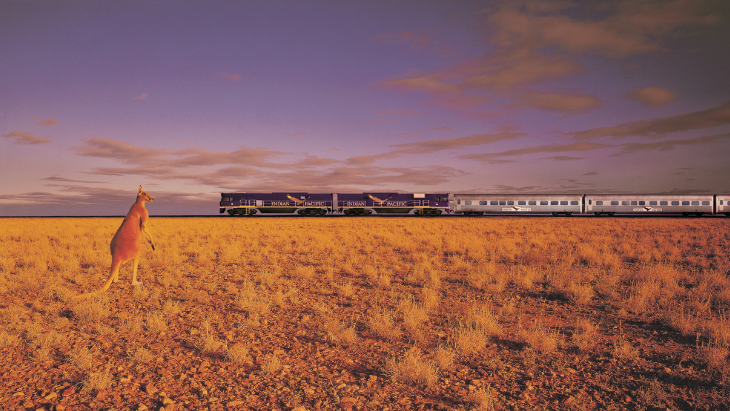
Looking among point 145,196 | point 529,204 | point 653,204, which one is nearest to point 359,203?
point 529,204

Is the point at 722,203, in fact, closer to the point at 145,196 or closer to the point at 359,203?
the point at 359,203

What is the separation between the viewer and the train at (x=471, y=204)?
159 ft

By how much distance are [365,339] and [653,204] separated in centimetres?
5636

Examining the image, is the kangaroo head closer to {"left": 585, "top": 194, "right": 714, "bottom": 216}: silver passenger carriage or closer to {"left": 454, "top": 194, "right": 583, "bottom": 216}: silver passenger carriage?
{"left": 454, "top": 194, "right": 583, "bottom": 216}: silver passenger carriage

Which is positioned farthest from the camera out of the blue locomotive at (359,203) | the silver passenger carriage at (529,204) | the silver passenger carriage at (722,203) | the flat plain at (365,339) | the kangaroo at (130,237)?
the blue locomotive at (359,203)

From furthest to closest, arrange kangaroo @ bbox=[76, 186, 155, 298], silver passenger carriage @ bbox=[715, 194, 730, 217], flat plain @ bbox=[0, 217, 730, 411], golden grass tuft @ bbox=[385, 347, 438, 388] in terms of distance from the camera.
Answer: silver passenger carriage @ bbox=[715, 194, 730, 217], kangaroo @ bbox=[76, 186, 155, 298], golden grass tuft @ bbox=[385, 347, 438, 388], flat plain @ bbox=[0, 217, 730, 411]

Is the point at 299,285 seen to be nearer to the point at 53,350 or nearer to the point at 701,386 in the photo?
the point at 53,350

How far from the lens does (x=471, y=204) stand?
51.5 m

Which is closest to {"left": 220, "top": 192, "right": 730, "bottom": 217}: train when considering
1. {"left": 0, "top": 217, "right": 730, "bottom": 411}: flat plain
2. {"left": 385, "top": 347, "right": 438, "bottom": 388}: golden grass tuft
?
{"left": 0, "top": 217, "right": 730, "bottom": 411}: flat plain

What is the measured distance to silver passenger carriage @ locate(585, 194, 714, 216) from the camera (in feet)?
158

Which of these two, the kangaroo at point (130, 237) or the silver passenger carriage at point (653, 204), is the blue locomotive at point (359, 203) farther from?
the kangaroo at point (130, 237)

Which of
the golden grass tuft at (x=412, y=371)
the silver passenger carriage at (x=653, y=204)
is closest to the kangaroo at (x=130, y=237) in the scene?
the golden grass tuft at (x=412, y=371)

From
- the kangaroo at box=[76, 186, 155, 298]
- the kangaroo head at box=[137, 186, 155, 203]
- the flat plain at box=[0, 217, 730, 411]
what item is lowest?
the flat plain at box=[0, 217, 730, 411]

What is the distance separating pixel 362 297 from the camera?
970cm
